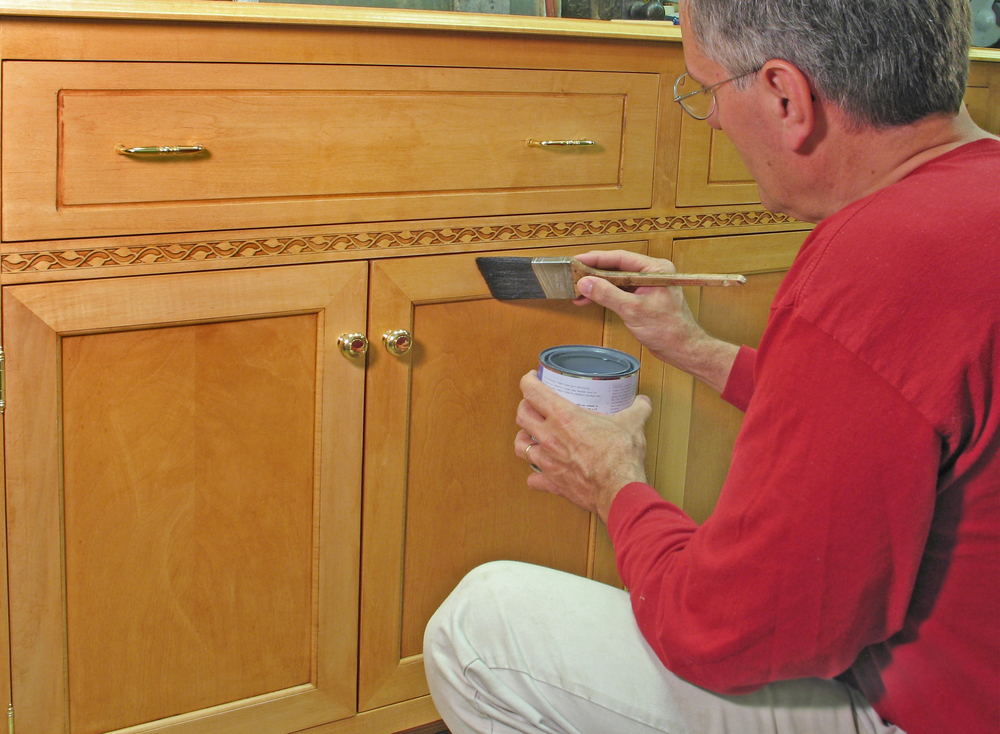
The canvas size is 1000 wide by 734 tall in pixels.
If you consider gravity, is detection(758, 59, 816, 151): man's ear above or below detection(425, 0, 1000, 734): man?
above

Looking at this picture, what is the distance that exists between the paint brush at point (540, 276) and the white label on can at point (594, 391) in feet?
0.46

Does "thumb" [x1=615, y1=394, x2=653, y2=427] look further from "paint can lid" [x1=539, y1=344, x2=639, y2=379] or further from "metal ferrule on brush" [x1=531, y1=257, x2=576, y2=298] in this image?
"metal ferrule on brush" [x1=531, y1=257, x2=576, y2=298]

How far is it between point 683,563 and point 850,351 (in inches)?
9.0

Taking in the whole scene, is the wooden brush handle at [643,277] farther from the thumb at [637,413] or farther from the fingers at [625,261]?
the thumb at [637,413]

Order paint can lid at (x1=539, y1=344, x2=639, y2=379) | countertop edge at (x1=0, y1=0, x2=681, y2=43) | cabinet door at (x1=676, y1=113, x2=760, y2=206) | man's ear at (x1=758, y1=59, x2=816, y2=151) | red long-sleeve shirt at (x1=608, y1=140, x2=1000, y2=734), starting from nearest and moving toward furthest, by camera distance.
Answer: red long-sleeve shirt at (x1=608, y1=140, x2=1000, y2=734)
man's ear at (x1=758, y1=59, x2=816, y2=151)
countertop edge at (x1=0, y1=0, x2=681, y2=43)
paint can lid at (x1=539, y1=344, x2=639, y2=379)
cabinet door at (x1=676, y1=113, x2=760, y2=206)

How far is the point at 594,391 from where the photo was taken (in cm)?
106

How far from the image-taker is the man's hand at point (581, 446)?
97 cm

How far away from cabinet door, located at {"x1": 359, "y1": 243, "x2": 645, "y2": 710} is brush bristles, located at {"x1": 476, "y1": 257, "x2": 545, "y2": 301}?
0.06 feet

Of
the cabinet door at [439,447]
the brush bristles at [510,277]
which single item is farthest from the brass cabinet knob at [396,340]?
the brush bristles at [510,277]

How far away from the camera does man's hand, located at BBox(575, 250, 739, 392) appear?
1235 mm

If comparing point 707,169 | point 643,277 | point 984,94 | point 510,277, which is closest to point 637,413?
point 643,277

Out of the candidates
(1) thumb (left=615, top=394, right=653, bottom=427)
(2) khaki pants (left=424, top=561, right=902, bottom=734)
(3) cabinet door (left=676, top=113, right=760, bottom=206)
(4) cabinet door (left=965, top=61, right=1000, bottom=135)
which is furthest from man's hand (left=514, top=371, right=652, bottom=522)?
(4) cabinet door (left=965, top=61, right=1000, bottom=135)

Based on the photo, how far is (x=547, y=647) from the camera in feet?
3.10

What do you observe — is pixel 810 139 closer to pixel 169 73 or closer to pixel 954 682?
pixel 954 682
